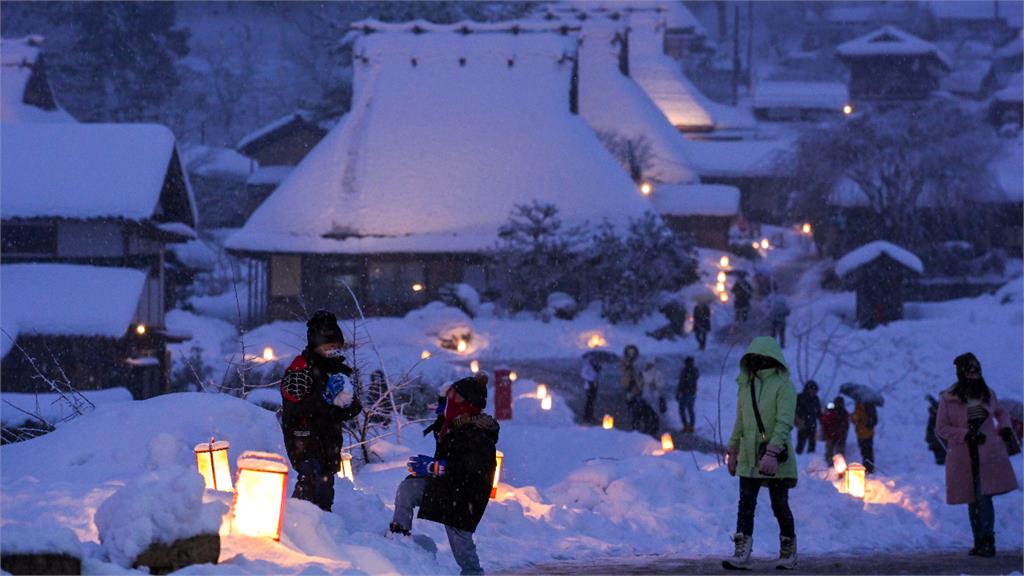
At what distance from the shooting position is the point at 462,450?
6785 mm

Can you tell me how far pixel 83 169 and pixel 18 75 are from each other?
66.1 feet

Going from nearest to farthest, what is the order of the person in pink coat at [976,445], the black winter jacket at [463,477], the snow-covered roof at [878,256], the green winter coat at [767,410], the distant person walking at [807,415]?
the black winter jacket at [463,477] < the green winter coat at [767,410] < the person in pink coat at [976,445] < the distant person walking at [807,415] < the snow-covered roof at [878,256]

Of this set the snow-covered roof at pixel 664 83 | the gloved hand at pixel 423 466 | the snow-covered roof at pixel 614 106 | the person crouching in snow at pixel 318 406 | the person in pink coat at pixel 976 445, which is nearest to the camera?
the gloved hand at pixel 423 466

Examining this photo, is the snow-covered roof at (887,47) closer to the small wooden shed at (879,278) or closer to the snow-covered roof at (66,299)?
the small wooden shed at (879,278)

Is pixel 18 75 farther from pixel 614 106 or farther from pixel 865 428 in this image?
pixel 865 428

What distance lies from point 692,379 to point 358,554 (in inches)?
606

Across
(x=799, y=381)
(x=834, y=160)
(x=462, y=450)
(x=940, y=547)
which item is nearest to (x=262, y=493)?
(x=462, y=450)

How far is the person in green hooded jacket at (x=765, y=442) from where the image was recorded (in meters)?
7.67

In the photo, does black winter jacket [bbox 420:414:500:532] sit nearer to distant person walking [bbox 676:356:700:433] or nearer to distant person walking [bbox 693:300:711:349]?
distant person walking [bbox 676:356:700:433]

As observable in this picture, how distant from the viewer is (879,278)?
3316cm

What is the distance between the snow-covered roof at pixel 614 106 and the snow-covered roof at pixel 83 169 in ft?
78.6

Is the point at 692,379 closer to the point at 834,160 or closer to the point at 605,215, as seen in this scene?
the point at 605,215

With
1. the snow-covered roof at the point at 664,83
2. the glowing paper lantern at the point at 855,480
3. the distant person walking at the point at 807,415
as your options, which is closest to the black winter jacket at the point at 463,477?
the glowing paper lantern at the point at 855,480

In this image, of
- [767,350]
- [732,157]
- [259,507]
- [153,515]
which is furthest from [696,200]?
[153,515]
